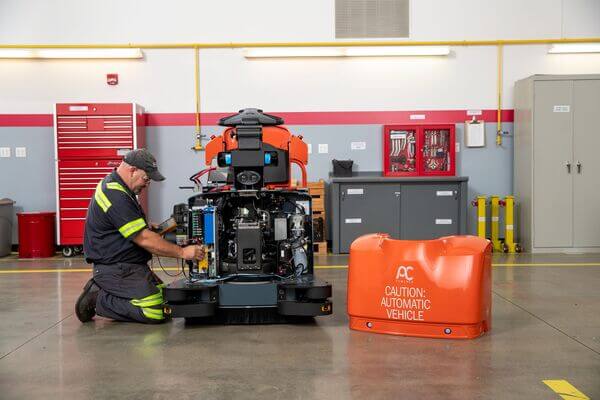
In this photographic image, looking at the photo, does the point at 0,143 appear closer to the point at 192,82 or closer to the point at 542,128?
the point at 192,82

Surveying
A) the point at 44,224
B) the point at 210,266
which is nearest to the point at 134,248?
the point at 210,266

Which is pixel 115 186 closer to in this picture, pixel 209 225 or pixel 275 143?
pixel 209 225

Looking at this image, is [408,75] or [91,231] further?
[408,75]

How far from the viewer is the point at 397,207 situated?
27.8 ft

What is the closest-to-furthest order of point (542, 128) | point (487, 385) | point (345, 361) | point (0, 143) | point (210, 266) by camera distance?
point (487, 385) → point (345, 361) → point (210, 266) → point (542, 128) → point (0, 143)

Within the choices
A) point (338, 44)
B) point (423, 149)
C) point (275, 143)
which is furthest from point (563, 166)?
point (275, 143)

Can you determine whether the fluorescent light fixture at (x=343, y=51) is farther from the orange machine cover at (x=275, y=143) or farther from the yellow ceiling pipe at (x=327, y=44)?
the orange machine cover at (x=275, y=143)

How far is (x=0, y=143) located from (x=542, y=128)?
7.42 m

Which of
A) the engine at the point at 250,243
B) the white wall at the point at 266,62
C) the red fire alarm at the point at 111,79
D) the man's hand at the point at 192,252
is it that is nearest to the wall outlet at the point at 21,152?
the white wall at the point at 266,62

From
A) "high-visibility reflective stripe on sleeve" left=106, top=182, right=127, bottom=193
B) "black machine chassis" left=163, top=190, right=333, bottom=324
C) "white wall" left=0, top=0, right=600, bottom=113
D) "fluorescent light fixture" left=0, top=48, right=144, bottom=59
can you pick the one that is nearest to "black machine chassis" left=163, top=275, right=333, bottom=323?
"black machine chassis" left=163, top=190, right=333, bottom=324

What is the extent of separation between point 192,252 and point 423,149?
541 centimetres

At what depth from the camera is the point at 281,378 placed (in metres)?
3.26

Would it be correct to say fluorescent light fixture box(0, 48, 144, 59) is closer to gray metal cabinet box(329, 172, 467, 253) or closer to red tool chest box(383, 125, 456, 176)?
gray metal cabinet box(329, 172, 467, 253)

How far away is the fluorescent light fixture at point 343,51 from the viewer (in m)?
9.00
